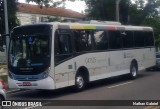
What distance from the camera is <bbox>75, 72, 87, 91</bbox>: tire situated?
56.4 ft

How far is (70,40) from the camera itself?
16984mm

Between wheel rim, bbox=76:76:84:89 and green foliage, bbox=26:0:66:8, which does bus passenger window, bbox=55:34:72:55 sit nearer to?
wheel rim, bbox=76:76:84:89

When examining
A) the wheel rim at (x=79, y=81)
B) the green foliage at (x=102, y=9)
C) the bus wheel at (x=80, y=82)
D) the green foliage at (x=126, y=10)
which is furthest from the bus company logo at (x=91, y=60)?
the green foliage at (x=102, y=9)

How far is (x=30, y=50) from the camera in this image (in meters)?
16.0

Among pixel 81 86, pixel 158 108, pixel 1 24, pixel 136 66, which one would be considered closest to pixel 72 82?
pixel 81 86

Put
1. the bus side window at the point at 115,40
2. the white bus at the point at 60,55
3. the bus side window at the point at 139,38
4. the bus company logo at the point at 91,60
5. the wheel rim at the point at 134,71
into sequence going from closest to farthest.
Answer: the white bus at the point at 60,55 → the bus company logo at the point at 91,60 → the bus side window at the point at 115,40 → the wheel rim at the point at 134,71 → the bus side window at the point at 139,38

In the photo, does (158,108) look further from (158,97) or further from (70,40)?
(70,40)

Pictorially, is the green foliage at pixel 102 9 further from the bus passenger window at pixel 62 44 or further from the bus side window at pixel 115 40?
the bus passenger window at pixel 62 44

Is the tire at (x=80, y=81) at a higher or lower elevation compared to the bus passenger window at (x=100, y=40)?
lower

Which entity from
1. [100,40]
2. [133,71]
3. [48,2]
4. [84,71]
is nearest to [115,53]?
[100,40]

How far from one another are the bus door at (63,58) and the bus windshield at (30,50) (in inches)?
18.4

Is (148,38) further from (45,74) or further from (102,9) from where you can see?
(102,9)

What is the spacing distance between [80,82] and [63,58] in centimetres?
178

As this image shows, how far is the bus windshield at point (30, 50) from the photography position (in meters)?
15.7
